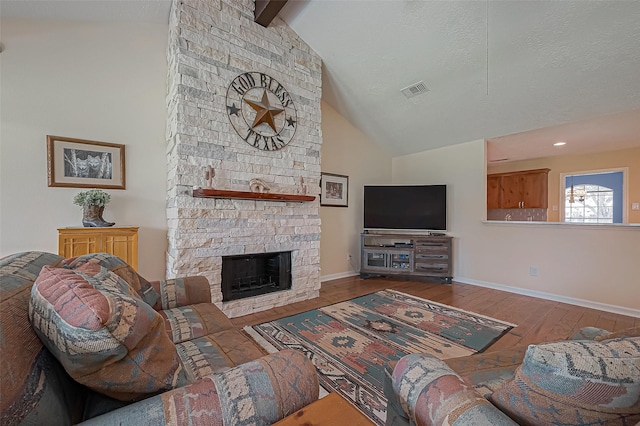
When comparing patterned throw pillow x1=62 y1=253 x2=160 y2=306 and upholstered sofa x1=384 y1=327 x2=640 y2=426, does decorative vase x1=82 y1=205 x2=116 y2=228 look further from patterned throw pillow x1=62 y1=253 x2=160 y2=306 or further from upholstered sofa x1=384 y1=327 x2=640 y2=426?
upholstered sofa x1=384 y1=327 x2=640 y2=426

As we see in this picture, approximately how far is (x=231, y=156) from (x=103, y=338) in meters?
2.41

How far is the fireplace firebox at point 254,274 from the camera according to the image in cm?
289

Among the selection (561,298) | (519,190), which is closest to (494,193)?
(519,190)

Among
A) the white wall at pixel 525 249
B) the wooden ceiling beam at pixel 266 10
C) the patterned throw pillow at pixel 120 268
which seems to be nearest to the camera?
the patterned throw pillow at pixel 120 268

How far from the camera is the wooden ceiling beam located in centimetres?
273

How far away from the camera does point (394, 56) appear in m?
3.17

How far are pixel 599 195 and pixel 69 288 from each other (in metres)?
7.23

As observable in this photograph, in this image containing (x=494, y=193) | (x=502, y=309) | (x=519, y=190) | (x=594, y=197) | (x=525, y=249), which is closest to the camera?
(x=502, y=309)

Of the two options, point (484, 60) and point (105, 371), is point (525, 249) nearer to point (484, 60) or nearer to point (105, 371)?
point (484, 60)

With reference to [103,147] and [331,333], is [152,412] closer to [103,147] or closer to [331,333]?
[331,333]

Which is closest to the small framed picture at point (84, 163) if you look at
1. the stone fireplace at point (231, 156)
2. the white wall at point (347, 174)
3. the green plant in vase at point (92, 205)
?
the green plant in vase at point (92, 205)

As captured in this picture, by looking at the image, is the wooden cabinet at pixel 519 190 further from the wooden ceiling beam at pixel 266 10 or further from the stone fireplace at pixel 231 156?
the wooden ceiling beam at pixel 266 10

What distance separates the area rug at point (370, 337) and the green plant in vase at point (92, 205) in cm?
168

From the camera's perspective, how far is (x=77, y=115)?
252 centimetres
